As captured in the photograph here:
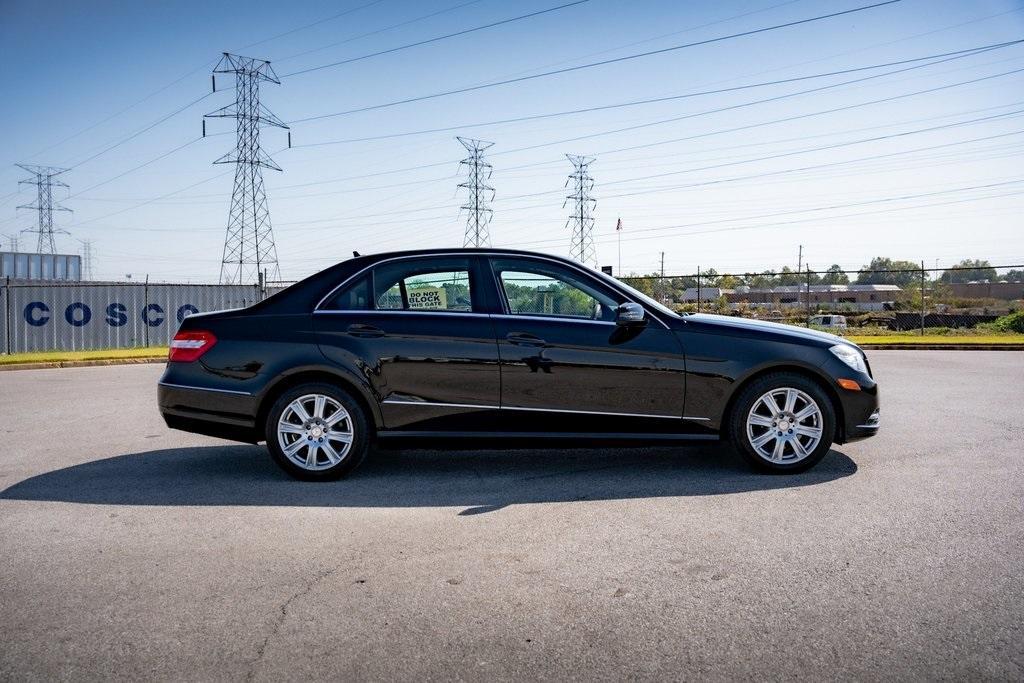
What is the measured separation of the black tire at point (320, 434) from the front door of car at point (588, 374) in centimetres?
107

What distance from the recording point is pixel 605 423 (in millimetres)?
5852

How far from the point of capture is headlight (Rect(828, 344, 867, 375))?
6020 mm

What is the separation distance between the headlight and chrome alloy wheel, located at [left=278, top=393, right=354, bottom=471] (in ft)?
11.8

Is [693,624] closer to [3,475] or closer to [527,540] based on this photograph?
[527,540]

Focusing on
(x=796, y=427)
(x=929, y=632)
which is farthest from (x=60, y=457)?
(x=929, y=632)

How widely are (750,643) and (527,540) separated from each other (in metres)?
1.52

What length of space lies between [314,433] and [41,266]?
1780 inches

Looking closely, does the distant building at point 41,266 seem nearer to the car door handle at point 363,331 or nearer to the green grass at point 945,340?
the green grass at point 945,340

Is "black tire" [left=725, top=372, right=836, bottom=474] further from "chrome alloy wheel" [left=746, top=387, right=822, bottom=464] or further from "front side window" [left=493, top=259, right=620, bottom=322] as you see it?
"front side window" [left=493, top=259, right=620, bottom=322]

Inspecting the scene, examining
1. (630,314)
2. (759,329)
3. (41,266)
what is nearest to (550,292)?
(630,314)

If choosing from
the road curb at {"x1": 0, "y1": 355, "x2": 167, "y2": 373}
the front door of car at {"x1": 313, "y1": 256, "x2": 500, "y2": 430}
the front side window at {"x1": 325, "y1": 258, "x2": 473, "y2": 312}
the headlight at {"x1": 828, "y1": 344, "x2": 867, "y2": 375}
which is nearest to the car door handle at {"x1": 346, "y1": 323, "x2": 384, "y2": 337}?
the front door of car at {"x1": 313, "y1": 256, "x2": 500, "y2": 430}

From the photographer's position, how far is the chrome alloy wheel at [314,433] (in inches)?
229

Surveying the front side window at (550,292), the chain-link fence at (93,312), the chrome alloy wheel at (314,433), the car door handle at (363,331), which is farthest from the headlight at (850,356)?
the chain-link fence at (93,312)

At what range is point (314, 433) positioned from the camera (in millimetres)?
5828
